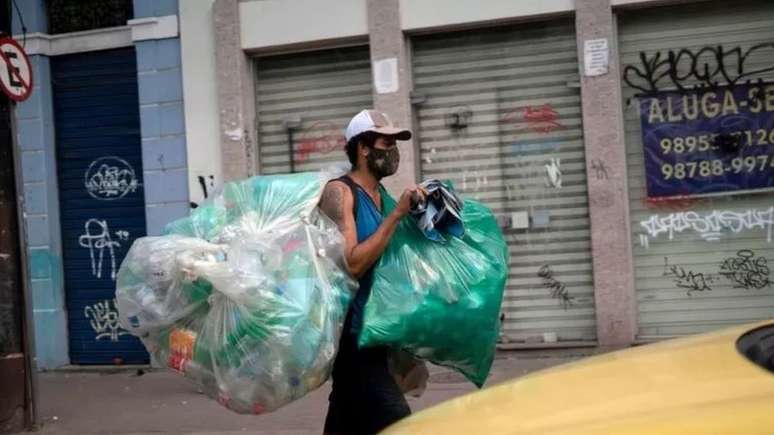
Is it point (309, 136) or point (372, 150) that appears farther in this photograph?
point (309, 136)

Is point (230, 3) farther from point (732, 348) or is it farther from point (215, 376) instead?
point (732, 348)

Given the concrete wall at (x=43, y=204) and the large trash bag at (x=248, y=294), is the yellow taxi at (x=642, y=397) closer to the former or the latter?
the large trash bag at (x=248, y=294)

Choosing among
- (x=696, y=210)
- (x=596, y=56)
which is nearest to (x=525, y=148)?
(x=596, y=56)

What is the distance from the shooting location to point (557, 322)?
10.3m

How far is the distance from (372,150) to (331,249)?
1.65 feet

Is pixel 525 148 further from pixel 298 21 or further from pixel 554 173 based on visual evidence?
pixel 298 21

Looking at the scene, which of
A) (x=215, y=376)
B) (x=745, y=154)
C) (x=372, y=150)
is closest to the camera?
(x=215, y=376)

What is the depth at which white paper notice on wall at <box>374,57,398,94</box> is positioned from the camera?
10383 mm

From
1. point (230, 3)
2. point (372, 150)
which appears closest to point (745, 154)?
point (230, 3)

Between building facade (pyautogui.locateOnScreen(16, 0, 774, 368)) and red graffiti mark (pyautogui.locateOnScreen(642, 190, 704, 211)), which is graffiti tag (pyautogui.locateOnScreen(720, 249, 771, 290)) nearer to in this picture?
building facade (pyautogui.locateOnScreen(16, 0, 774, 368))

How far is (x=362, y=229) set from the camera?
4.58 meters

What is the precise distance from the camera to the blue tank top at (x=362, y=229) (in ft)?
14.8

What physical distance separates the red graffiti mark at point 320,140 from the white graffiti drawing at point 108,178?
1.92 m

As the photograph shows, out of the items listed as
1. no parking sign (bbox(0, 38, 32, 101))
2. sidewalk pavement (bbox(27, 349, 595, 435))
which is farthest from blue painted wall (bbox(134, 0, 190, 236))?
no parking sign (bbox(0, 38, 32, 101))
